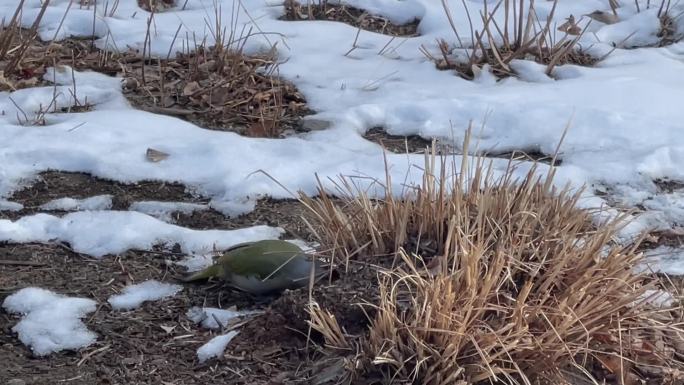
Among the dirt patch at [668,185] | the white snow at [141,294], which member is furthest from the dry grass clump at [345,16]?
the white snow at [141,294]

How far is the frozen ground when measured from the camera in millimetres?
3340

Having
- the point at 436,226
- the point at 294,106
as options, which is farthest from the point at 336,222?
the point at 294,106

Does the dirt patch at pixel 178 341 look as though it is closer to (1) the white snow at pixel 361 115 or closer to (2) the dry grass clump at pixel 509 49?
(1) the white snow at pixel 361 115

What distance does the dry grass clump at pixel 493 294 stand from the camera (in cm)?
223

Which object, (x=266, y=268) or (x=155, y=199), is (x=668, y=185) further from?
(x=155, y=199)

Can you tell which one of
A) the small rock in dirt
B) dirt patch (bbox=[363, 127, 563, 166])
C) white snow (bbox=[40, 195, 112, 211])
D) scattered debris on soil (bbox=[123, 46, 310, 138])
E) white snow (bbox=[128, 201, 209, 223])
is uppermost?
scattered debris on soil (bbox=[123, 46, 310, 138])

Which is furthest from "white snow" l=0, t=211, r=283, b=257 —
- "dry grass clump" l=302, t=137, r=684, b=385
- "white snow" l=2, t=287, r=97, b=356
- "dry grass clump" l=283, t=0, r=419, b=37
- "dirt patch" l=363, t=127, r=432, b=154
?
"dry grass clump" l=283, t=0, r=419, b=37

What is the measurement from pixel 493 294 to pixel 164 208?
55.7 inches

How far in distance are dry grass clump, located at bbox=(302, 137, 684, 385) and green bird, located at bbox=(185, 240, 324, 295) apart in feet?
0.34

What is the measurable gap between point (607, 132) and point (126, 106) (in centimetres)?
203

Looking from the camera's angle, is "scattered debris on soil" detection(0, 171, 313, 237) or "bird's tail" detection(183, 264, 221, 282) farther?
"scattered debris on soil" detection(0, 171, 313, 237)

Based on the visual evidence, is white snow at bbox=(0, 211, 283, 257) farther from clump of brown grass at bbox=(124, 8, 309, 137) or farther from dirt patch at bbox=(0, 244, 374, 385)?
clump of brown grass at bbox=(124, 8, 309, 137)

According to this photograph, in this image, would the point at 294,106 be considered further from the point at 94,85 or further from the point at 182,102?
the point at 94,85

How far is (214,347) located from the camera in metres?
2.53
